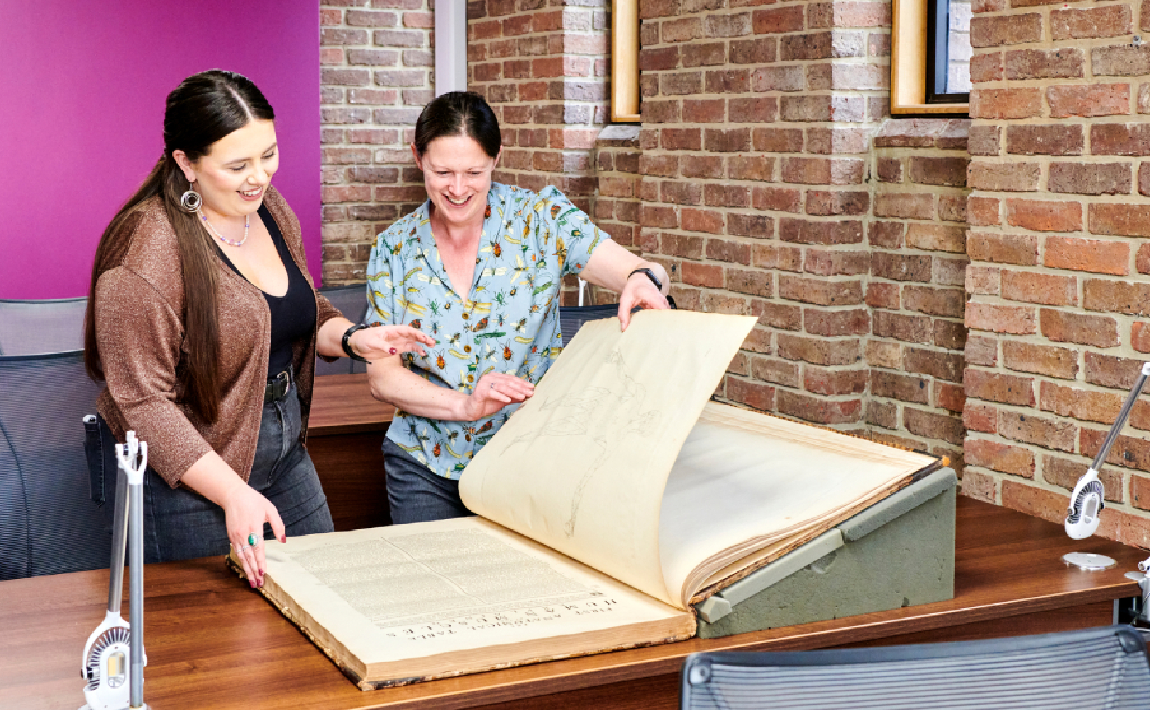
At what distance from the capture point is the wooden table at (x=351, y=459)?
279 centimetres

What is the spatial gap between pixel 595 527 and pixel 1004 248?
58.1 inches

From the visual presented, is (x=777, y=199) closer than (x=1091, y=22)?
No

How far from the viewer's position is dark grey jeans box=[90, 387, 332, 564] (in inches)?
73.7

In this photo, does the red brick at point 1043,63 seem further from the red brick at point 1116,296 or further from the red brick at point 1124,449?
the red brick at point 1124,449

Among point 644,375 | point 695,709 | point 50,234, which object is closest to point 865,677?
point 695,709

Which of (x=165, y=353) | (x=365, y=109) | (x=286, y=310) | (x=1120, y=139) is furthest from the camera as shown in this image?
(x=365, y=109)

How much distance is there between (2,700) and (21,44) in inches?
159

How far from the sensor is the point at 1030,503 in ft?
→ 8.47

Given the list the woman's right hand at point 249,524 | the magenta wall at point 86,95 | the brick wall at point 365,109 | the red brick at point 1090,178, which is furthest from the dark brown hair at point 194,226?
the brick wall at point 365,109

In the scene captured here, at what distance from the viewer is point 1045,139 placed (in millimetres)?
2451

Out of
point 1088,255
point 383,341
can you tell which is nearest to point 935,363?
point 1088,255

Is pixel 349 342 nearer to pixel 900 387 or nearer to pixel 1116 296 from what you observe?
pixel 1116 296

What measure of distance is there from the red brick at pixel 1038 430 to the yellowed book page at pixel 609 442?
1160 millimetres

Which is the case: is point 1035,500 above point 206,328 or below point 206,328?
below
